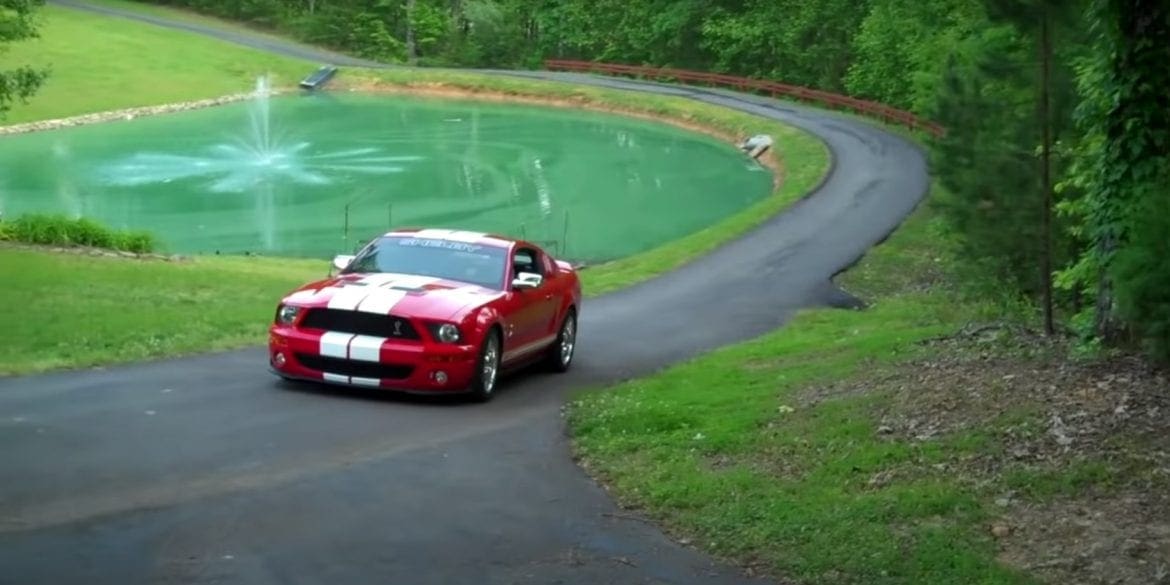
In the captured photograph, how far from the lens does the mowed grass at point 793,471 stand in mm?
8125

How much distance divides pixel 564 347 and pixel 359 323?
11.8 ft

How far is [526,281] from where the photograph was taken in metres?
15.9

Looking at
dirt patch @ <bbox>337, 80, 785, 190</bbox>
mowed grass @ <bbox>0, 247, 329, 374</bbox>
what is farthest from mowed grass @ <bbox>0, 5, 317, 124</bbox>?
mowed grass @ <bbox>0, 247, 329, 374</bbox>

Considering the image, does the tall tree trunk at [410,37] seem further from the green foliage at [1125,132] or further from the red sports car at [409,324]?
the green foliage at [1125,132]

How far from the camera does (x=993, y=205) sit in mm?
19875

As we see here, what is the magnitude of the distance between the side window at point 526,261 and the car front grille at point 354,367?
2306 mm

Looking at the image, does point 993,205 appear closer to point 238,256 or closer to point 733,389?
point 733,389

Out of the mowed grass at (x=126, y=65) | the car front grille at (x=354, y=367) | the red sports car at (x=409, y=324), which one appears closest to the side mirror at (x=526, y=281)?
the red sports car at (x=409, y=324)

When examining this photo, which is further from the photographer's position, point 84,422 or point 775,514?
point 84,422

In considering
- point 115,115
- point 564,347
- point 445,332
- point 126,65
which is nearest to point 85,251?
point 564,347

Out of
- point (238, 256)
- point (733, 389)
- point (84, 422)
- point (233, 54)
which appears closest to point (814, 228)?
point (238, 256)

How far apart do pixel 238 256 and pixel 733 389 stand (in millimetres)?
18670

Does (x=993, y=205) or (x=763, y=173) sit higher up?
(x=993, y=205)

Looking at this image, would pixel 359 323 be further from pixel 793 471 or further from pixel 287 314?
pixel 793 471
